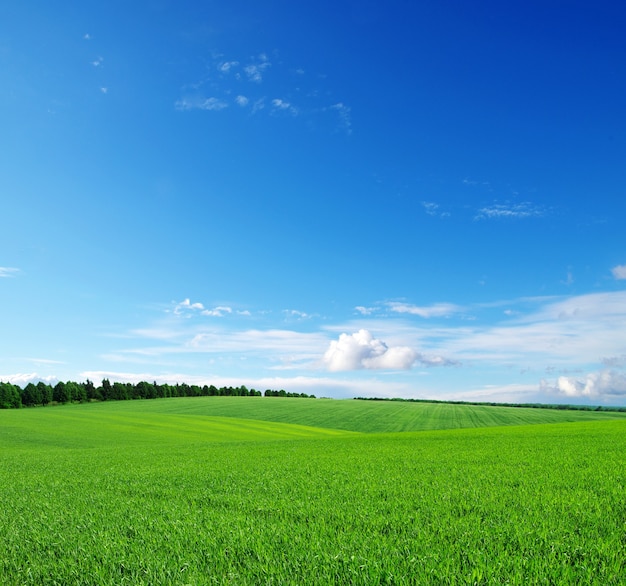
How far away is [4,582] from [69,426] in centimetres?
5023

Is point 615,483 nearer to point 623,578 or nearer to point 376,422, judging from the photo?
point 623,578

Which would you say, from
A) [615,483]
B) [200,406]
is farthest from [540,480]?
[200,406]

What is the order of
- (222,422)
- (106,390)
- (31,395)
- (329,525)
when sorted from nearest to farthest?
1. (329,525)
2. (222,422)
3. (31,395)
4. (106,390)

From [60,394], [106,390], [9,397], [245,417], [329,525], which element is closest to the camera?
[329,525]

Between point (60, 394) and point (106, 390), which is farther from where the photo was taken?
point (106, 390)

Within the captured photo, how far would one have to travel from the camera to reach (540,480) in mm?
8336

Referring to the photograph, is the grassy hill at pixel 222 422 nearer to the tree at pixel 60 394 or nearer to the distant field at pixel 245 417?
the distant field at pixel 245 417

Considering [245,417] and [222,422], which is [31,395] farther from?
[222,422]

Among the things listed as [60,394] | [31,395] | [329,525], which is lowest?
[60,394]

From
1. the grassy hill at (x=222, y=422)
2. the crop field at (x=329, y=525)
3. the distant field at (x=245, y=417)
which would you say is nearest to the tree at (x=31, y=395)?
the distant field at (x=245, y=417)

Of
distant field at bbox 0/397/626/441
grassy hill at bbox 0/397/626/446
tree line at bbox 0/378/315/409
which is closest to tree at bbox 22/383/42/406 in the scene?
tree line at bbox 0/378/315/409

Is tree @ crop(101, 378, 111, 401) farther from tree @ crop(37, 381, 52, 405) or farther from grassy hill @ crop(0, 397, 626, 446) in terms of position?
grassy hill @ crop(0, 397, 626, 446)

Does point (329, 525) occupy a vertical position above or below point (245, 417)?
above

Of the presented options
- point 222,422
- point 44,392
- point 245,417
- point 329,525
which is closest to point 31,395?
point 44,392
